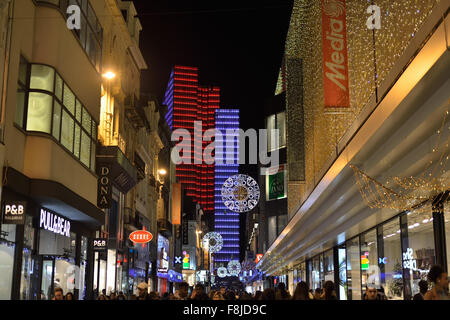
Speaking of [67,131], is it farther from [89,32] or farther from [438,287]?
[438,287]

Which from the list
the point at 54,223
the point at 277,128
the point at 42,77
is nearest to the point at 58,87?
the point at 42,77

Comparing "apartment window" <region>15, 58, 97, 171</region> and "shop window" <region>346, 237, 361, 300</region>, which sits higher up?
"apartment window" <region>15, 58, 97, 171</region>

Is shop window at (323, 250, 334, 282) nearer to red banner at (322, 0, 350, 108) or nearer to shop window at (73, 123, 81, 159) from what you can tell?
shop window at (73, 123, 81, 159)

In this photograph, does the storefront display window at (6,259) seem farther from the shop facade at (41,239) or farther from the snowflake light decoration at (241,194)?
the snowflake light decoration at (241,194)

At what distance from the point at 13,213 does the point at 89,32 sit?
440 inches

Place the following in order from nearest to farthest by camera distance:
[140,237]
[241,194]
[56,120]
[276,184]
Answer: [56,120]
[241,194]
[140,237]
[276,184]

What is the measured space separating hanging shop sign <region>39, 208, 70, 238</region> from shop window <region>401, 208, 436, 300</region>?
11.7m

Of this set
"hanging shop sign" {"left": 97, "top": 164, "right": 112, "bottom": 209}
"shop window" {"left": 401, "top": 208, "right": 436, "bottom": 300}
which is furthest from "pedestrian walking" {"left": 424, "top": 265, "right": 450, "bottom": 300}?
"hanging shop sign" {"left": 97, "top": 164, "right": 112, "bottom": 209}

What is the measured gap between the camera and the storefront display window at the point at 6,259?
16656 millimetres

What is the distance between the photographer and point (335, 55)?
14.8m

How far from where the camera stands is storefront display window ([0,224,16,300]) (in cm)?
1666
